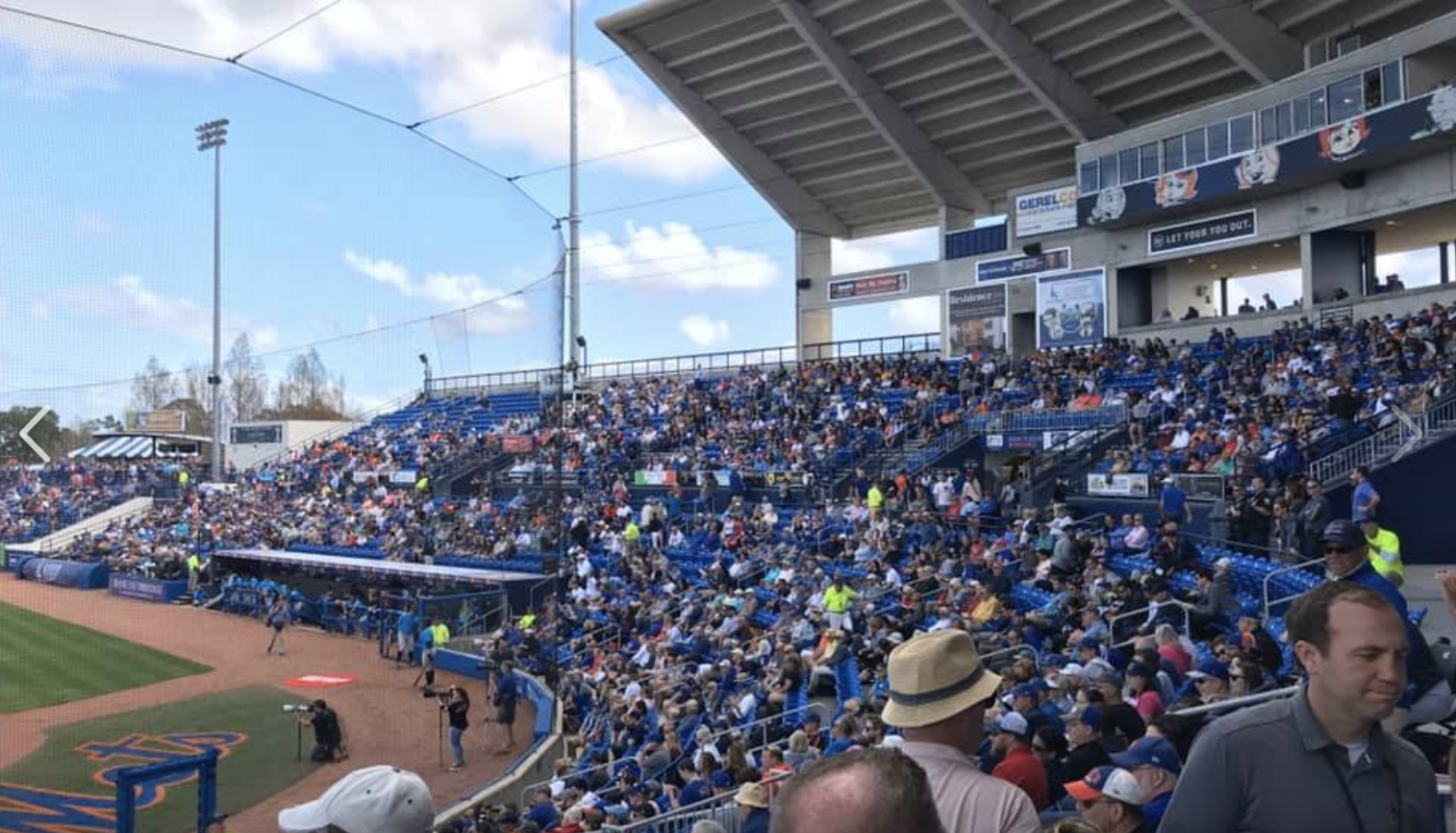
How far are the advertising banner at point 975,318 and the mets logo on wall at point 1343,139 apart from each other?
386 inches

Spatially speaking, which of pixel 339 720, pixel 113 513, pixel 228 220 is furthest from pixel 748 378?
pixel 228 220

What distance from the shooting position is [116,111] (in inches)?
283

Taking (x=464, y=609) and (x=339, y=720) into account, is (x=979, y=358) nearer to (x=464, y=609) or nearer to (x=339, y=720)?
(x=464, y=609)

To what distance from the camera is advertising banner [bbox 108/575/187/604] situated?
23188 millimetres

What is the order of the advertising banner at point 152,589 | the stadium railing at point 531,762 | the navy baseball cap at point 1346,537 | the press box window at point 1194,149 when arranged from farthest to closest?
1. the press box window at point 1194,149
2. the advertising banner at point 152,589
3. the stadium railing at point 531,762
4. the navy baseball cap at point 1346,537

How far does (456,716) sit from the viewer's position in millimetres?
13414

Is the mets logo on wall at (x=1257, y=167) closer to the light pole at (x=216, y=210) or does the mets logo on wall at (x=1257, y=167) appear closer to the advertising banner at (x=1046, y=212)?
the advertising banner at (x=1046, y=212)

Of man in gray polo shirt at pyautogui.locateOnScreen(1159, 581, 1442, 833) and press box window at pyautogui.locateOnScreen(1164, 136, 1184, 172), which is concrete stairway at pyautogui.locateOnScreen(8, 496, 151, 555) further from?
press box window at pyautogui.locateOnScreen(1164, 136, 1184, 172)

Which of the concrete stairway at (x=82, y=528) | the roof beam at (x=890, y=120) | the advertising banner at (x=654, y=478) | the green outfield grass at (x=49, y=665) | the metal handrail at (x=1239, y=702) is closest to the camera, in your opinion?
the metal handrail at (x=1239, y=702)

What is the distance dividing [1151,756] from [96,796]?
7.61 meters

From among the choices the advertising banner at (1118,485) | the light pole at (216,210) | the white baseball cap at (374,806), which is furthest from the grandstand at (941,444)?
the light pole at (216,210)

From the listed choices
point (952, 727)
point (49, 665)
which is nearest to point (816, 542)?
point (49, 665)

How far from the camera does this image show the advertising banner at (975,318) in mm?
31719

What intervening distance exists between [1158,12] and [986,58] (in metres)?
4.75
